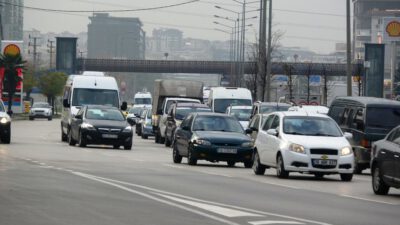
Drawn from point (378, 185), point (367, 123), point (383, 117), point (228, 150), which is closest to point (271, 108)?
point (228, 150)

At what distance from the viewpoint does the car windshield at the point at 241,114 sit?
51.9 meters

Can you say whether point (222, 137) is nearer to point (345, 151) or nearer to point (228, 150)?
point (228, 150)

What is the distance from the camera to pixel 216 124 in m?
35.2

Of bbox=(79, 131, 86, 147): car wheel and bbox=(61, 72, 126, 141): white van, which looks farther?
bbox=(61, 72, 126, 141): white van

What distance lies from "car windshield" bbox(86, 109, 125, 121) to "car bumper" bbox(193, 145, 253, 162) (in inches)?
454

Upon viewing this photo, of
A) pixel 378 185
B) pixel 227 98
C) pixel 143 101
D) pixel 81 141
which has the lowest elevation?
pixel 81 141

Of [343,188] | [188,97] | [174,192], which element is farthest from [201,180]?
[188,97]

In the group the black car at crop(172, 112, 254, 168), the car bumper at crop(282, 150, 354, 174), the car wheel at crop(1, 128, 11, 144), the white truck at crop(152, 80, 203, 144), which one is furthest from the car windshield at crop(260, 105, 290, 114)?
the car bumper at crop(282, 150, 354, 174)

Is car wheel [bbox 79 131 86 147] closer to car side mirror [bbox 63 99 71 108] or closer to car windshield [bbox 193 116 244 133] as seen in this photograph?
car side mirror [bbox 63 99 71 108]

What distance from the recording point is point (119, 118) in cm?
4478

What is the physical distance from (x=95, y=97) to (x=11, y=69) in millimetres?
70907

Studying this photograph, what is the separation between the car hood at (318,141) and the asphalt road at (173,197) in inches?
31.2

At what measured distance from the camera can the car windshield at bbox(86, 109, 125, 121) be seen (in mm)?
44625

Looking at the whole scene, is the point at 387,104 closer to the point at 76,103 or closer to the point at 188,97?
the point at 76,103
